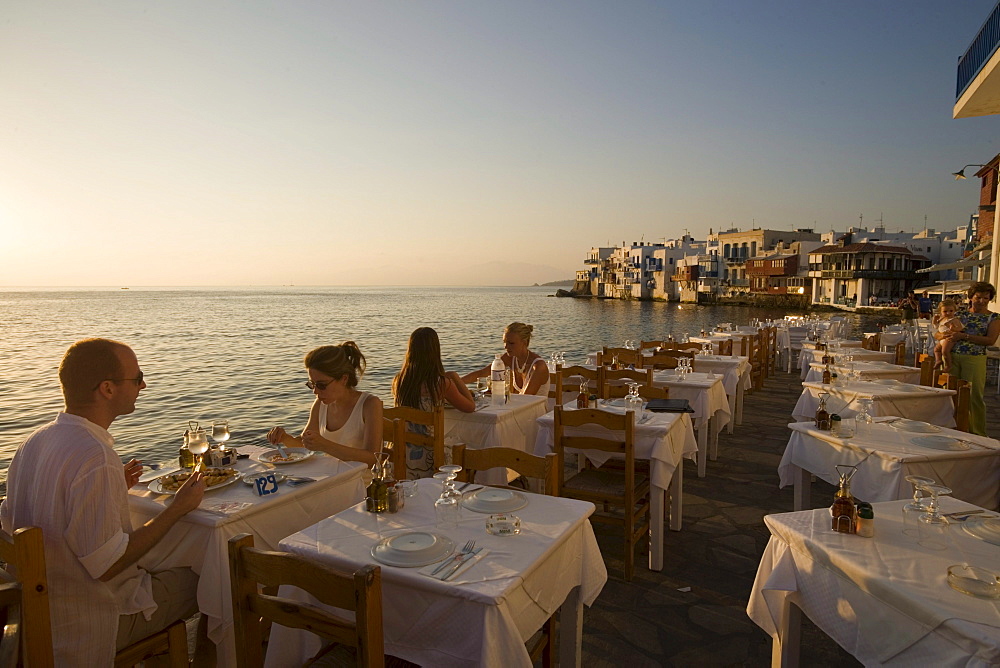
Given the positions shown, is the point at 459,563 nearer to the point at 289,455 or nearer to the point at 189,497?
the point at 189,497

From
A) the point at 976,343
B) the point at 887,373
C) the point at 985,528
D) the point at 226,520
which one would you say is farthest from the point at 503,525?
the point at 976,343

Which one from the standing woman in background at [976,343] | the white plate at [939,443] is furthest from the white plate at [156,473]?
the standing woman in background at [976,343]

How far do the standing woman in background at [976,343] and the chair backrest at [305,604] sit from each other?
7.92 metres

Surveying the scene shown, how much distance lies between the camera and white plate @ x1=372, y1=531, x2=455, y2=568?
87.2 inches

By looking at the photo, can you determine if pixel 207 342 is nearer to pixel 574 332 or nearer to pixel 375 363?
pixel 375 363

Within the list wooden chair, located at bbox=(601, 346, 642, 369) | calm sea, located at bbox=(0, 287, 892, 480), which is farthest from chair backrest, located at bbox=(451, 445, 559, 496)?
calm sea, located at bbox=(0, 287, 892, 480)

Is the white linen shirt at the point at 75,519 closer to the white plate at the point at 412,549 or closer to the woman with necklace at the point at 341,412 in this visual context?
the white plate at the point at 412,549

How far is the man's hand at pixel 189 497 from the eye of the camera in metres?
2.53

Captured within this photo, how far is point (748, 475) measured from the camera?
6441 millimetres

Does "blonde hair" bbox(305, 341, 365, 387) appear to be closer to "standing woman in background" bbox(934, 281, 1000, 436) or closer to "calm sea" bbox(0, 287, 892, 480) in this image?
"standing woman in background" bbox(934, 281, 1000, 436)

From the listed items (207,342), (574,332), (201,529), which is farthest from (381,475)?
(574,332)

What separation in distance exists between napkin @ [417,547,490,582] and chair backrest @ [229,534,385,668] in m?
0.34

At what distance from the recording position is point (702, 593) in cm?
387

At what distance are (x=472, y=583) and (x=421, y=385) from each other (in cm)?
290
